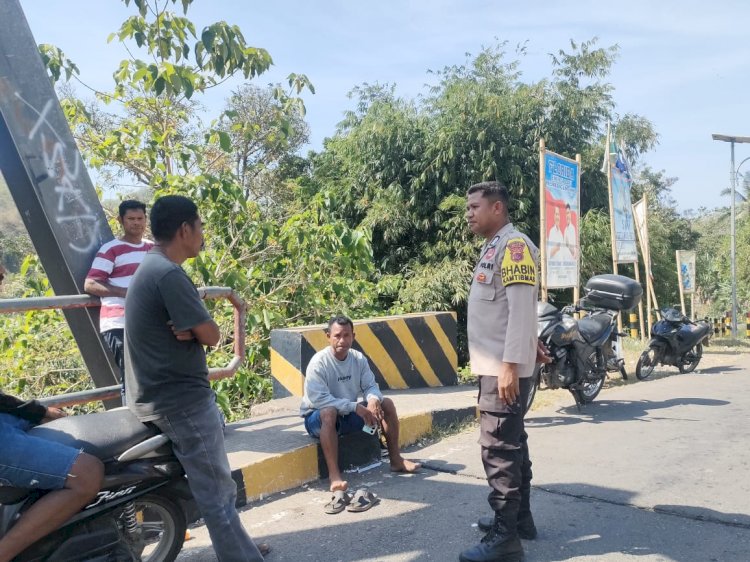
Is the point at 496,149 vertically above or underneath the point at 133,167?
above

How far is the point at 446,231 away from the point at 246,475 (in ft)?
35.4

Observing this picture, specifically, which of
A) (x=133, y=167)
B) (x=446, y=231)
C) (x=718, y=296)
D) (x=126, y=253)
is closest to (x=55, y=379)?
(x=133, y=167)

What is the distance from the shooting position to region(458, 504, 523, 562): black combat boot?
10.7 ft

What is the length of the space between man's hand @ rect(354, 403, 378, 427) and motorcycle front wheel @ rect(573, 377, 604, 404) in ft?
10.8

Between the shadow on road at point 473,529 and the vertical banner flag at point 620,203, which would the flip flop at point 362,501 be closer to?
the shadow on road at point 473,529

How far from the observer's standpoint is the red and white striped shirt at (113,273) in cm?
409

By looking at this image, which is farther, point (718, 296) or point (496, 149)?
point (718, 296)

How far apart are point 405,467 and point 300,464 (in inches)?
30.5

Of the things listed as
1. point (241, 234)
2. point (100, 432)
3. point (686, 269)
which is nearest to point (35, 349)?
point (241, 234)

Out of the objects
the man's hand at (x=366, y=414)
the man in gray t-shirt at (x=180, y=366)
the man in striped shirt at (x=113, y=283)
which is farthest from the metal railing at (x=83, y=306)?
the man's hand at (x=366, y=414)

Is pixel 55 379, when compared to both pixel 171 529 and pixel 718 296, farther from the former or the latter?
pixel 718 296

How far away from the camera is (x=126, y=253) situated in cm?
428

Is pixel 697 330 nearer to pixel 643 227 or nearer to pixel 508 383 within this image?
pixel 643 227

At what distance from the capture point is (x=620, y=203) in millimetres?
13102
